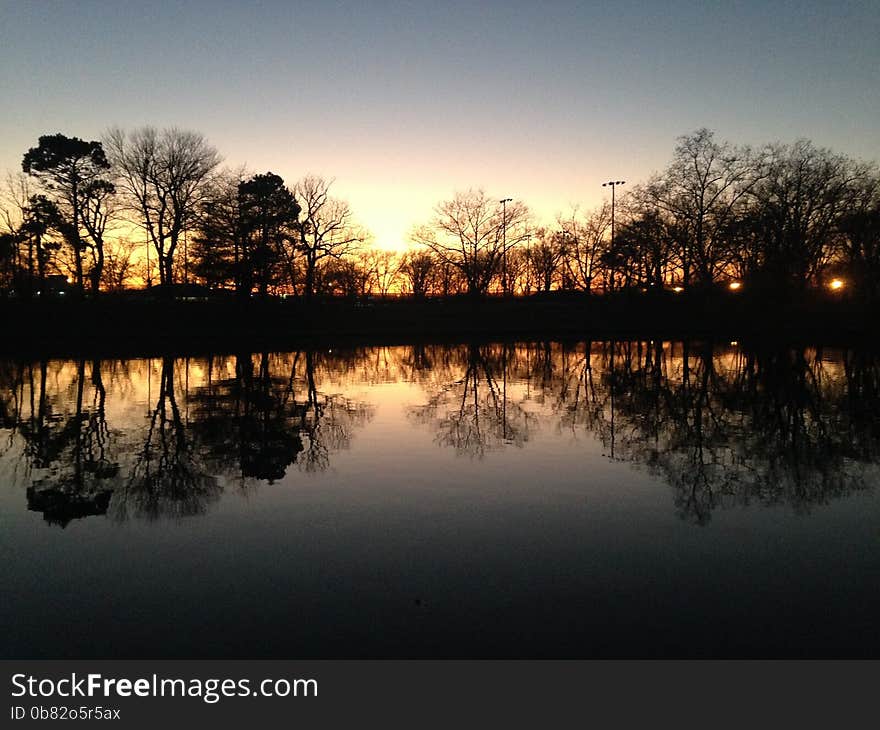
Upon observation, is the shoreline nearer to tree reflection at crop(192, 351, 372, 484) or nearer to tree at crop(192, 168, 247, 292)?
tree at crop(192, 168, 247, 292)

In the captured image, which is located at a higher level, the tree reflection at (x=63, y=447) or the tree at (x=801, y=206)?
the tree at (x=801, y=206)

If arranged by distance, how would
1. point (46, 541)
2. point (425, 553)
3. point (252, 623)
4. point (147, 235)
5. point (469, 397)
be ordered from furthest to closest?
point (147, 235), point (469, 397), point (46, 541), point (425, 553), point (252, 623)

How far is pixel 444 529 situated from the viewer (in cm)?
730

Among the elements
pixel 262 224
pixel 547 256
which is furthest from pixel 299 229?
pixel 547 256

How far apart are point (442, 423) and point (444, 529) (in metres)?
6.90

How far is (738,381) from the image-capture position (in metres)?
20.6

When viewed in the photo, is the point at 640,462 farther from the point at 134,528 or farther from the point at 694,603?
the point at 134,528

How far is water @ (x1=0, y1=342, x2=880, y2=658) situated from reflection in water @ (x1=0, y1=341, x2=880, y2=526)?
0.29ft

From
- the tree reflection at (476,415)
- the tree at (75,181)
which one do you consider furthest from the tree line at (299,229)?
the tree reflection at (476,415)

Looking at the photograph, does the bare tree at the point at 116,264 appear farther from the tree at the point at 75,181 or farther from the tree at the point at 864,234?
the tree at the point at 864,234

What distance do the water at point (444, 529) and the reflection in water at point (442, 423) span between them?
0.09 meters

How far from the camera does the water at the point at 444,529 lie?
4.94 metres
